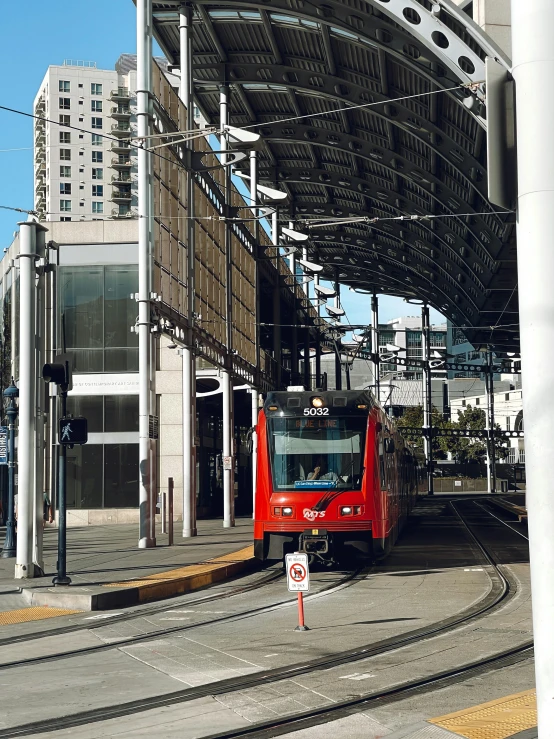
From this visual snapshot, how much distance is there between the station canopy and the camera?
2948 cm

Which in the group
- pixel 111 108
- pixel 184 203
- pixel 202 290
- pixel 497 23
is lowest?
pixel 202 290

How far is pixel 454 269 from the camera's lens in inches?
2297

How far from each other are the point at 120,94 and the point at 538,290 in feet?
468

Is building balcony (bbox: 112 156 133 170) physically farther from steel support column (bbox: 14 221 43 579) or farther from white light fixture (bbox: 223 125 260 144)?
steel support column (bbox: 14 221 43 579)

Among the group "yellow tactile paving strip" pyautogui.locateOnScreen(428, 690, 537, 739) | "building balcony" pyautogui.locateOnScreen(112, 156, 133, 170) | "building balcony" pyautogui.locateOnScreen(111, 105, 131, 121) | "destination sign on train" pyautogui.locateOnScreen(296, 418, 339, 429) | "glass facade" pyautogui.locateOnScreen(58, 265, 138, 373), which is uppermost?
"building balcony" pyautogui.locateOnScreen(111, 105, 131, 121)

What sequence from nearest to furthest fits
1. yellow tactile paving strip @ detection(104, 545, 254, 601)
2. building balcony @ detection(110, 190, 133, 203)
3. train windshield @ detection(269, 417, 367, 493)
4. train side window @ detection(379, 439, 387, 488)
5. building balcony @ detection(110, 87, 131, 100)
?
yellow tactile paving strip @ detection(104, 545, 254, 601)
train windshield @ detection(269, 417, 367, 493)
train side window @ detection(379, 439, 387, 488)
building balcony @ detection(110, 87, 131, 100)
building balcony @ detection(110, 190, 133, 203)

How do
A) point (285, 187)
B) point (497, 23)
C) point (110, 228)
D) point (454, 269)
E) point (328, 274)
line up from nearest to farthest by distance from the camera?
1. point (497, 23)
2. point (110, 228)
3. point (285, 187)
4. point (454, 269)
5. point (328, 274)

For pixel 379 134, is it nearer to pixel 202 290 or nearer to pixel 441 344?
pixel 202 290

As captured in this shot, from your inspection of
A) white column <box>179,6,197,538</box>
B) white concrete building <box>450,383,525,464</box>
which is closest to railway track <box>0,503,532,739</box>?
white column <box>179,6,197,538</box>

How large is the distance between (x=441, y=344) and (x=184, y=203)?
123040mm

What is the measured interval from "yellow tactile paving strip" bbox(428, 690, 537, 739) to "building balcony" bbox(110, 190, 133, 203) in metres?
138

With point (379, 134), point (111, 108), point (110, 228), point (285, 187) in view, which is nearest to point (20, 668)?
point (110, 228)

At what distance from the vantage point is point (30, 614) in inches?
559

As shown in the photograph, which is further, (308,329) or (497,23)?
(308,329)
